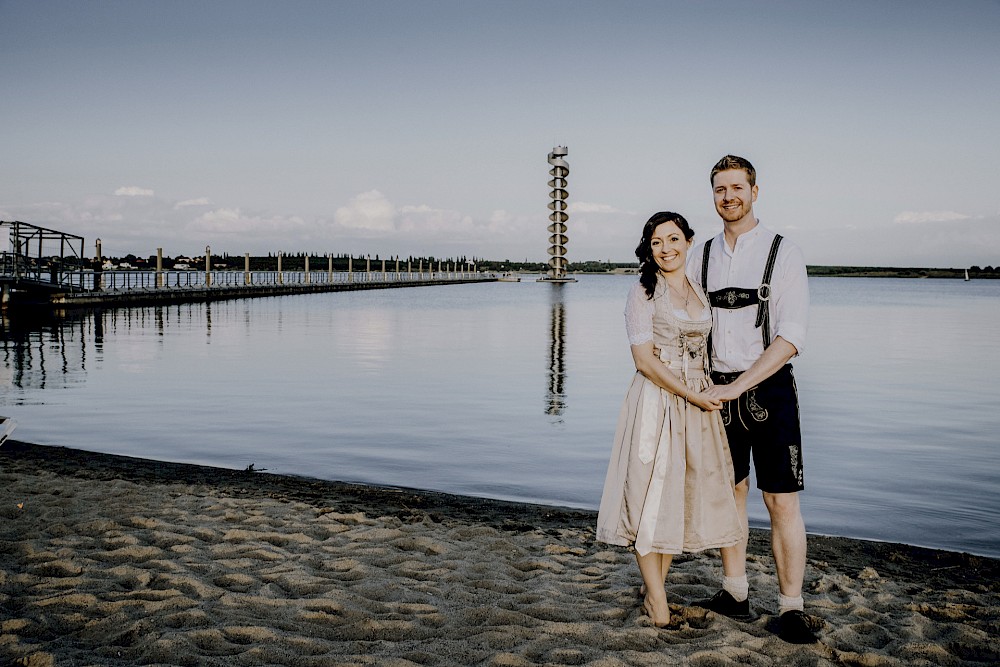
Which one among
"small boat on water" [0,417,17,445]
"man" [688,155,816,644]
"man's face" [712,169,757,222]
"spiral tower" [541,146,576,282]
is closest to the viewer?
"man" [688,155,816,644]

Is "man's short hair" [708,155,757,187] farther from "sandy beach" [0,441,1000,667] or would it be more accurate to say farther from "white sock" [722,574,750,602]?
"sandy beach" [0,441,1000,667]

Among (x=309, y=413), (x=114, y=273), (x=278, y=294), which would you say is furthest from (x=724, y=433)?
(x=278, y=294)

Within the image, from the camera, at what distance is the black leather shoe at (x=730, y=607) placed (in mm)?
4062

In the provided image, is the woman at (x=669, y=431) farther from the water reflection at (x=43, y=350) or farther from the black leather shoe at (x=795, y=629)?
the water reflection at (x=43, y=350)

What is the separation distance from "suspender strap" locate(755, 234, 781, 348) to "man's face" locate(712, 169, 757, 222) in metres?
0.20

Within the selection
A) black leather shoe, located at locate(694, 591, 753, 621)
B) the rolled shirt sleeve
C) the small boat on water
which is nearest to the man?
the rolled shirt sleeve

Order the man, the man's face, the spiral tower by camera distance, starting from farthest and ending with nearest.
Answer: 1. the spiral tower
2. the man's face
3. the man

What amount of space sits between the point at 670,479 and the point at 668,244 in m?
1.05

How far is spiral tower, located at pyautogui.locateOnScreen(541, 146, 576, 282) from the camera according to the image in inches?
5733

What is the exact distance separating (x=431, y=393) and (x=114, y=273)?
105 ft

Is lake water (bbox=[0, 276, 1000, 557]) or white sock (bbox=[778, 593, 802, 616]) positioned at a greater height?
white sock (bbox=[778, 593, 802, 616])

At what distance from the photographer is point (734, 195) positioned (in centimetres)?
384

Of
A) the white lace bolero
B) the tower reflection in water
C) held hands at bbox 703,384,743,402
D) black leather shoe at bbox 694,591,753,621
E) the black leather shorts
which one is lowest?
the tower reflection in water

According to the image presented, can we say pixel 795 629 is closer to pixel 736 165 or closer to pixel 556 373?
pixel 736 165
